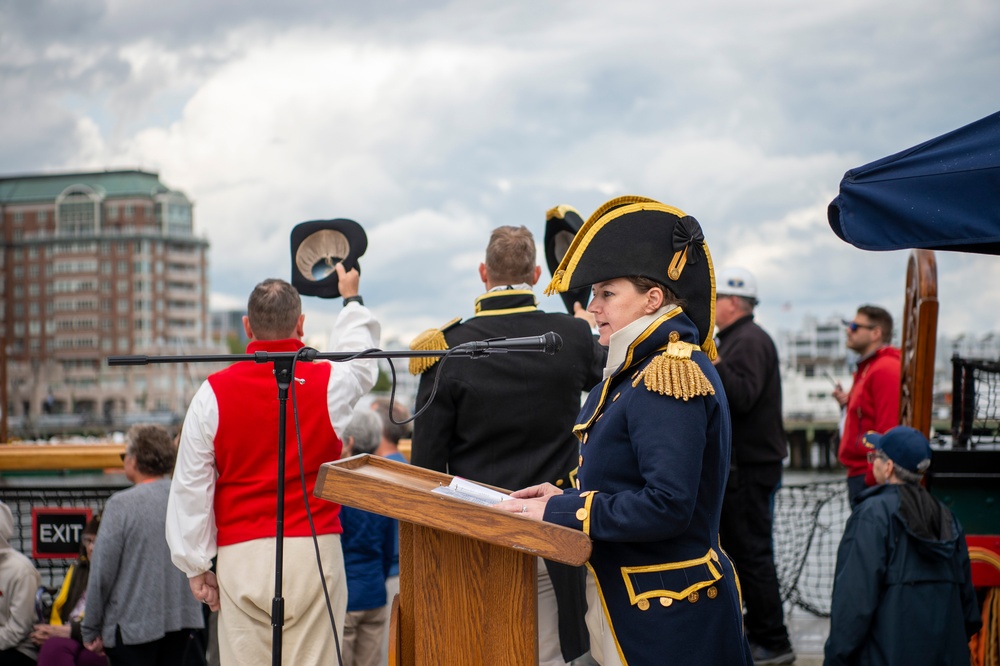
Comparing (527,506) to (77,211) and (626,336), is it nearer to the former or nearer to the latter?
(626,336)

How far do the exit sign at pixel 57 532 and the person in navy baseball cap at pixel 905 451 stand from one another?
404cm

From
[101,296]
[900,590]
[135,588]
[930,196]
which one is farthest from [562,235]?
[101,296]

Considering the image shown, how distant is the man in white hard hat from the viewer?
223 inches

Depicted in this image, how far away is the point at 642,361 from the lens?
2857mm

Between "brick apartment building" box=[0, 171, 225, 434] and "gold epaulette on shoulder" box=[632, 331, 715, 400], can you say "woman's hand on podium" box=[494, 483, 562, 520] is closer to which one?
"gold epaulette on shoulder" box=[632, 331, 715, 400]

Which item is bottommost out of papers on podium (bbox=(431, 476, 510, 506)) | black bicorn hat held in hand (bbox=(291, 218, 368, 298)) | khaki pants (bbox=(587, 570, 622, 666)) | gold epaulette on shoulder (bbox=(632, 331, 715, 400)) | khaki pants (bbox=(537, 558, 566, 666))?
khaki pants (bbox=(537, 558, 566, 666))

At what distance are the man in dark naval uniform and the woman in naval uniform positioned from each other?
126 cm

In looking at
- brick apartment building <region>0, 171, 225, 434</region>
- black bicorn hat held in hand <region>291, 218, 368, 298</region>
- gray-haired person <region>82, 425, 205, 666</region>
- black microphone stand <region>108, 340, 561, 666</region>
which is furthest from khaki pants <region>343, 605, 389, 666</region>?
brick apartment building <region>0, 171, 225, 434</region>

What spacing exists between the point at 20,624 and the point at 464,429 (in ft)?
8.29

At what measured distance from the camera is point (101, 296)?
117750mm

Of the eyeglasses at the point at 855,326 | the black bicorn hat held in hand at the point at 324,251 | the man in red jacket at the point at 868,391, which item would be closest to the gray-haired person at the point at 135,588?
the black bicorn hat held in hand at the point at 324,251

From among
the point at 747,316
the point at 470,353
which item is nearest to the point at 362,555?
the point at 470,353

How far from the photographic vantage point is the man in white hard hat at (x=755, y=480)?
5660 mm

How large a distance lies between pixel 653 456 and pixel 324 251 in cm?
211
